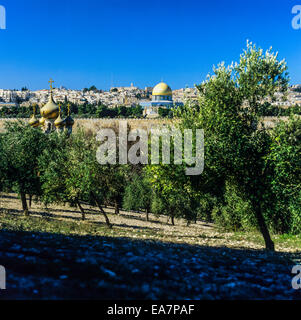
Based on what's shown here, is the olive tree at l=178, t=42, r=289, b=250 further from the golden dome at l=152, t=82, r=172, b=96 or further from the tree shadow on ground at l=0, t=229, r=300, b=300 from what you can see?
the golden dome at l=152, t=82, r=172, b=96

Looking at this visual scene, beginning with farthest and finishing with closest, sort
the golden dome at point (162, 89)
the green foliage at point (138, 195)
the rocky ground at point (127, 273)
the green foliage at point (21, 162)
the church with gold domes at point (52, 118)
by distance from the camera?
1. the golden dome at point (162, 89)
2. the church with gold domes at point (52, 118)
3. the green foliage at point (138, 195)
4. the green foliage at point (21, 162)
5. the rocky ground at point (127, 273)

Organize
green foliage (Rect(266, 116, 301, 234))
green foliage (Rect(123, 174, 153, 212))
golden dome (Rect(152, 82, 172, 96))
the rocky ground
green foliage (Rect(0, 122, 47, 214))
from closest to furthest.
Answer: the rocky ground, green foliage (Rect(266, 116, 301, 234)), green foliage (Rect(0, 122, 47, 214)), green foliage (Rect(123, 174, 153, 212)), golden dome (Rect(152, 82, 172, 96))

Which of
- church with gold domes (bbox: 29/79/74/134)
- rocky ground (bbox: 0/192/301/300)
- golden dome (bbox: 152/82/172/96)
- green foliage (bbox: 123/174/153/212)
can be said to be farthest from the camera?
golden dome (bbox: 152/82/172/96)

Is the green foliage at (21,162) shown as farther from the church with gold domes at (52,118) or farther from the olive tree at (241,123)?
the church with gold domes at (52,118)

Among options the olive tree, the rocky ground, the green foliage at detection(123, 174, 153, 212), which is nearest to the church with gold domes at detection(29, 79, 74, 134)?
the green foliage at detection(123, 174, 153, 212)

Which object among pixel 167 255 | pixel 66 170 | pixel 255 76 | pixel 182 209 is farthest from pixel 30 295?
pixel 182 209

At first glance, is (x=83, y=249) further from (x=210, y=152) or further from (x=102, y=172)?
(x=102, y=172)

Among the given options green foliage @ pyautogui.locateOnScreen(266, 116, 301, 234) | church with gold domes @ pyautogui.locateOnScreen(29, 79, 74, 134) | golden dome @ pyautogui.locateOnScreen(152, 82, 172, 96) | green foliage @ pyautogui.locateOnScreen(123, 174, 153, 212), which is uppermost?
golden dome @ pyautogui.locateOnScreen(152, 82, 172, 96)

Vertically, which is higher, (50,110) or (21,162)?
(50,110)

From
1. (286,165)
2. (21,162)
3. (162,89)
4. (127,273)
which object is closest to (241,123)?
(286,165)

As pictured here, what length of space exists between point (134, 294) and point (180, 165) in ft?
26.2

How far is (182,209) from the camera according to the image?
33750 mm

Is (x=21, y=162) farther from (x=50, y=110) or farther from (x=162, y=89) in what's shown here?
(x=162, y=89)

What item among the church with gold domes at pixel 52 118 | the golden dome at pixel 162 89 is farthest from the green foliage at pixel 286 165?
the golden dome at pixel 162 89
